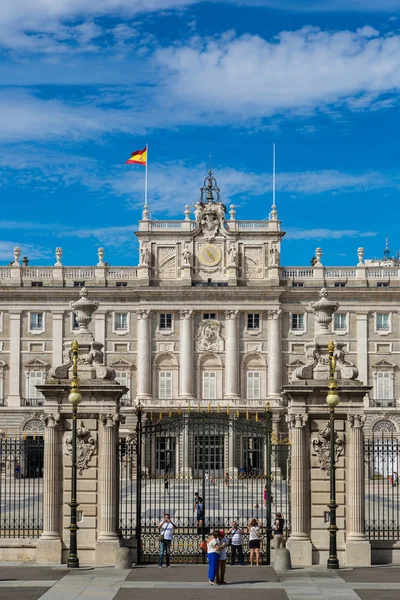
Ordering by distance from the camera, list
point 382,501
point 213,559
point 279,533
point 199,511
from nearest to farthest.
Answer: point 213,559, point 279,533, point 199,511, point 382,501

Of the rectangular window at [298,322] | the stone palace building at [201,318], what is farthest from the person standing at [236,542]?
the rectangular window at [298,322]

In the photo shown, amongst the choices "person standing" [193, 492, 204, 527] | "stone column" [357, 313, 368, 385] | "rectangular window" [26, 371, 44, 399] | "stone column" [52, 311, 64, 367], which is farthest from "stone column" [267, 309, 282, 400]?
"person standing" [193, 492, 204, 527]

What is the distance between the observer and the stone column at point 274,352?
95375 mm

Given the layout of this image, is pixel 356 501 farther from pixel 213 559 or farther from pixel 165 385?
pixel 165 385

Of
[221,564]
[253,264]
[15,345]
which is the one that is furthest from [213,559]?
[15,345]

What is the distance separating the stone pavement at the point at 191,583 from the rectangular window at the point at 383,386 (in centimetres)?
6399

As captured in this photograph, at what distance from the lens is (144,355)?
9606 cm

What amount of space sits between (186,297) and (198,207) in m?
7.97

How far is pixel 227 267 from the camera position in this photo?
96.4m

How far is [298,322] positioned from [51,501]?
65416mm

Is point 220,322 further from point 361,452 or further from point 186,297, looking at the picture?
point 361,452

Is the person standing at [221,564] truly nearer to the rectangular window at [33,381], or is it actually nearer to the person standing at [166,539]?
the person standing at [166,539]

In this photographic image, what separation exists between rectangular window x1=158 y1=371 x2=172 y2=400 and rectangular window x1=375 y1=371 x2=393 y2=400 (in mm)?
17777

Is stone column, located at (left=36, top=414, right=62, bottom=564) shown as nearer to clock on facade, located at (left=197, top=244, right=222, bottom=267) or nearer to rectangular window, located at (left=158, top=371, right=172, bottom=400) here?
rectangular window, located at (left=158, top=371, right=172, bottom=400)
